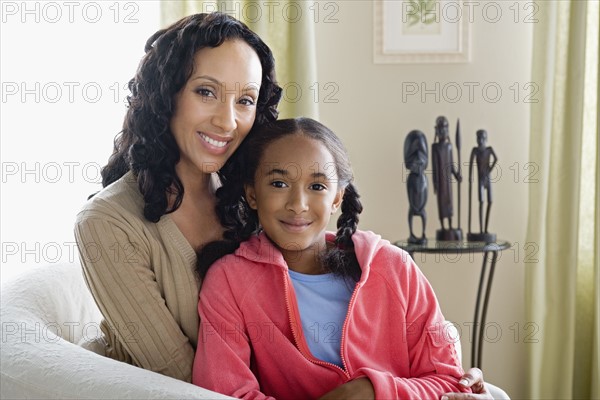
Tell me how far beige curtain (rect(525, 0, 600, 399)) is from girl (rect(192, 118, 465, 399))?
5.03 ft

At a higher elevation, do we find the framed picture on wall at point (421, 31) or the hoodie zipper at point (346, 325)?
the framed picture on wall at point (421, 31)

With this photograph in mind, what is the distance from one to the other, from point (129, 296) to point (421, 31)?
6.70 feet

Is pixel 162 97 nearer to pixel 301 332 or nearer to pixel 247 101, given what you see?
pixel 247 101

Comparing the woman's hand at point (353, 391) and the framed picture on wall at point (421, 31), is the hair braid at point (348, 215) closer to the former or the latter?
the woman's hand at point (353, 391)

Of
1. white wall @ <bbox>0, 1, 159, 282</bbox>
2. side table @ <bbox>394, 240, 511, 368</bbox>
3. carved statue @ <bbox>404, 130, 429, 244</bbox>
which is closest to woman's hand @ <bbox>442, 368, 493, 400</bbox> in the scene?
side table @ <bbox>394, 240, 511, 368</bbox>

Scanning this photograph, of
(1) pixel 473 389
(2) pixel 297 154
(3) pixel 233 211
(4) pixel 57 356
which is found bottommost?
(1) pixel 473 389

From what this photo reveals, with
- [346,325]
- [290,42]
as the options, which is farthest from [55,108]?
[346,325]

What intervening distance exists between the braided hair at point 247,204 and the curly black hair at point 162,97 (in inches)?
5.0

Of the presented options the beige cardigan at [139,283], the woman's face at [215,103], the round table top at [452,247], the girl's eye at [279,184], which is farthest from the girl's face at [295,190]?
the round table top at [452,247]

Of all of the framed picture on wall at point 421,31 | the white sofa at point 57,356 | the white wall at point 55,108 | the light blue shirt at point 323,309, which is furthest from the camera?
the framed picture on wall at point 421,31

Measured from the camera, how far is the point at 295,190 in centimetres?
156

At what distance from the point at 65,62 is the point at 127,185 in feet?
4.08

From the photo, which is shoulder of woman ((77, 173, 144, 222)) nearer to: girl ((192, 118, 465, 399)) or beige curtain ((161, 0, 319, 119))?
girl ((192, 118, 465, 399))

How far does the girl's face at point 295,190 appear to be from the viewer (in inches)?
61.6
